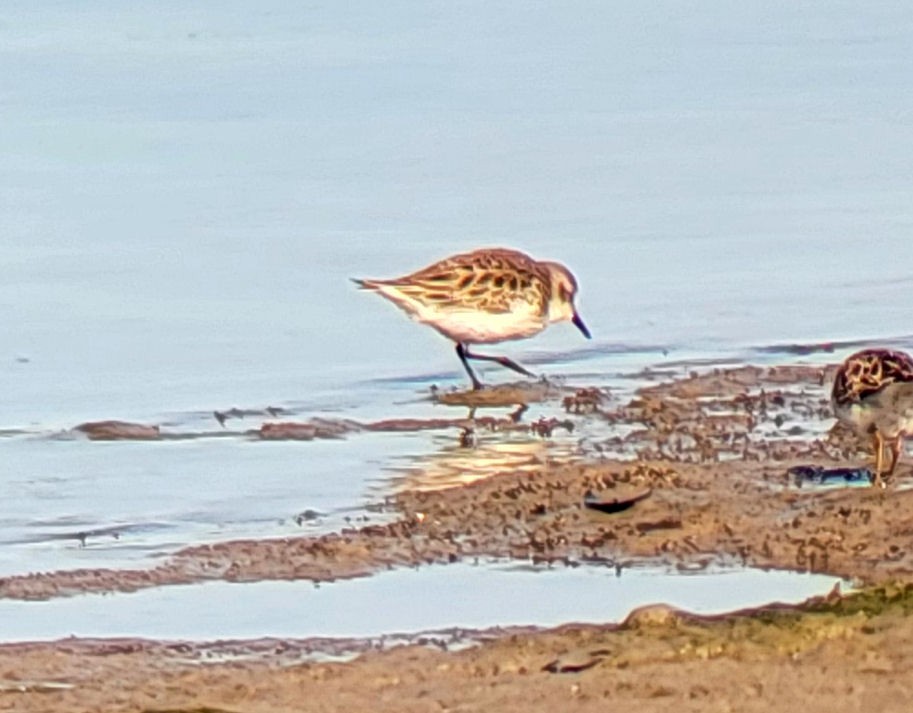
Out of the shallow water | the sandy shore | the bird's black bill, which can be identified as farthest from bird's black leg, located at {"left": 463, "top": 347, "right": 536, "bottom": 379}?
the shallow water

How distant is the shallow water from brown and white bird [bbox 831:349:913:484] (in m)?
1.23

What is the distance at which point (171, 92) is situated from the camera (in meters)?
18.0

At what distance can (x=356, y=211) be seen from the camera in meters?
14.3

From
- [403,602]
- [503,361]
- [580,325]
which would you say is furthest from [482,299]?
[403,602]

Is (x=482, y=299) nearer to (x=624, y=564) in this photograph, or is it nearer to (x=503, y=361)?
(x=503, y=361)

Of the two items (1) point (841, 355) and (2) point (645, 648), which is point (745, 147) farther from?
(2) point (645, 648)

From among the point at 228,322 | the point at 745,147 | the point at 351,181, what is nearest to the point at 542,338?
the point at 228,322

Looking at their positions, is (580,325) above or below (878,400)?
above

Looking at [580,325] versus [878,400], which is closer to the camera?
[878,400]

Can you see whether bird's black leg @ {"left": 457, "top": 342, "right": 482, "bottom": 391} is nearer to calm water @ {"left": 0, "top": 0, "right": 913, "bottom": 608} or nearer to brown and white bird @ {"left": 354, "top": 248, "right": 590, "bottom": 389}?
brown and white bird @ {"left": 354, "top": 248, "right": 590, "bottom": 389}

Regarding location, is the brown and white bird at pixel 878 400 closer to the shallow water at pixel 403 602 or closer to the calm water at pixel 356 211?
the shallow water at pixel 403 602

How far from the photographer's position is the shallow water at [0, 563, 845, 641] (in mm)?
7137

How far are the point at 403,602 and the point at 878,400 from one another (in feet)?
6.57

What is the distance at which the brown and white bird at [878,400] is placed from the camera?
8625mm
